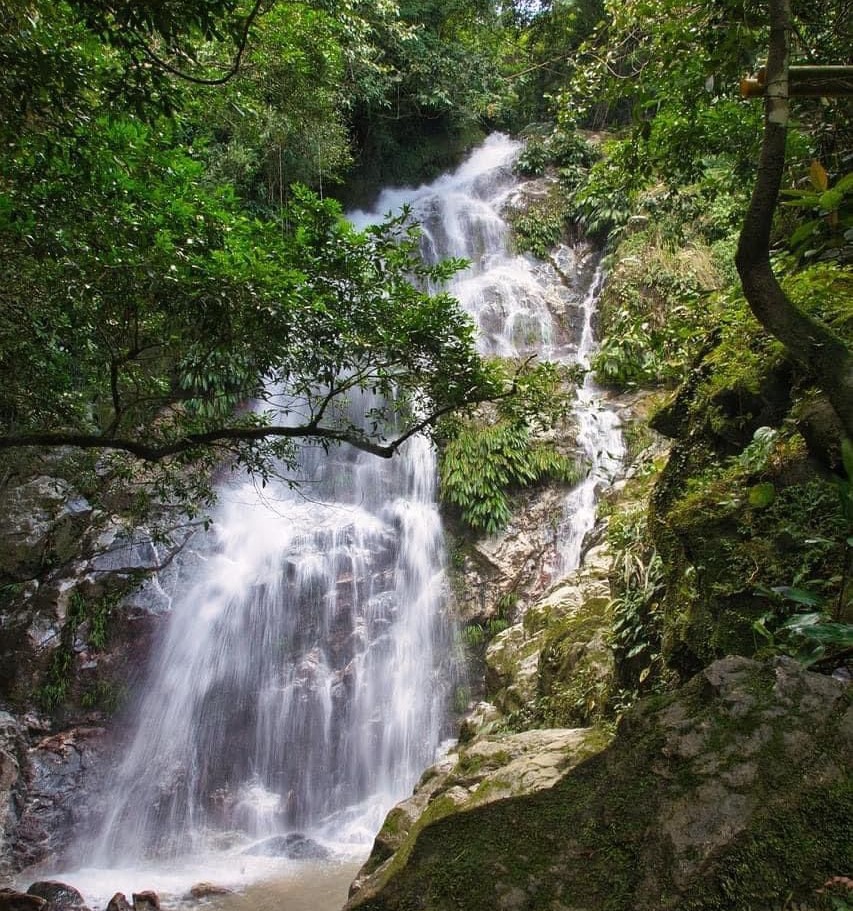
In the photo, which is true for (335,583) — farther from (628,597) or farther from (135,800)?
(628,597)

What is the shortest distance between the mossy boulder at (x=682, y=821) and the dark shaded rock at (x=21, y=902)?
4.98 m

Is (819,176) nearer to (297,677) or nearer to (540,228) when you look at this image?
(297,677)

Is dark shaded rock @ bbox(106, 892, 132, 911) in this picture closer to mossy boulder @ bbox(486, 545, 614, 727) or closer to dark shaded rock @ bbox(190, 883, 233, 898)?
dark shaded rock @ bbox(190, 883, 233, 898)

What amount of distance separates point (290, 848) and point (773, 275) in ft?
24.6

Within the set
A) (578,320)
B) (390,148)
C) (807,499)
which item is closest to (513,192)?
(390,148)

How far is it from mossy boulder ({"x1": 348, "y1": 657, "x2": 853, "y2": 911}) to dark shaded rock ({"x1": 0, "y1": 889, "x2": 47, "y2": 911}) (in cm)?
498

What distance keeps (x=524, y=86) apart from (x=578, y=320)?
32.3ft

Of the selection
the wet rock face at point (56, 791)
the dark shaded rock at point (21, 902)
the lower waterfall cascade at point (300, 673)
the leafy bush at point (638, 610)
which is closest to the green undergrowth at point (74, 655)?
the wet rock face at point (56, 791)

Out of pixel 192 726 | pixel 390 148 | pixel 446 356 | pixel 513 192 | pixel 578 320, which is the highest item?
pixel 390 148

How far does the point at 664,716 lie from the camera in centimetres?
206

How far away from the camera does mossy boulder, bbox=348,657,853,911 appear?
1.59m

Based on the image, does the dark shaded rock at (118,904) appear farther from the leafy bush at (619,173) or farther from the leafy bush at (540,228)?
the leafy bush at (540,228)

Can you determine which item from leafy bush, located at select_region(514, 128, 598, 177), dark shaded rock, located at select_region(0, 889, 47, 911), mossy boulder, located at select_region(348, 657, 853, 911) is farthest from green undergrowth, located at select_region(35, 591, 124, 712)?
leafy bush, located at select_region(514, 128, 598, 177)

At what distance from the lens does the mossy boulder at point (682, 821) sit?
1587 millimetres
